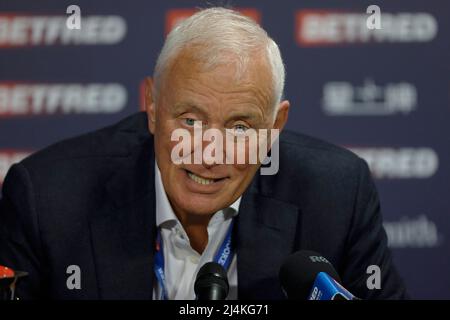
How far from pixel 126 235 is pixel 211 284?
23.1 inches

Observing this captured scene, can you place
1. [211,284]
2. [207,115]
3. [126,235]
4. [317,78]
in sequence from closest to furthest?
[211,284]
[207,115]
[126,235]
[317,78]

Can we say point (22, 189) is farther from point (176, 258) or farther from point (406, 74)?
point (406, 74)

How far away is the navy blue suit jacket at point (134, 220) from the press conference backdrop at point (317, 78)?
660 mm

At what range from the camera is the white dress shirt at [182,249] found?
1842mm

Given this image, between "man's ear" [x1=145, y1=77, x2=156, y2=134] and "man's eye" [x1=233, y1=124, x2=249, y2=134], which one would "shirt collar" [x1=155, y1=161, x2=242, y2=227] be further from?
"man's eye" [x1=233, y1=124, x2=249, y2=134]

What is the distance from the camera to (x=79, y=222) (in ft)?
5.91

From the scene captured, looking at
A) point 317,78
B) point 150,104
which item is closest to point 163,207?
point 150,104

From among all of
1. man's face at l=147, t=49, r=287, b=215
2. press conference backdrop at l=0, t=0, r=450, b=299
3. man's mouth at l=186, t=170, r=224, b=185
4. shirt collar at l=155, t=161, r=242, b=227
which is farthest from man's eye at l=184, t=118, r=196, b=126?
press conference backdrop at l=0, t=0, r=450, b=299

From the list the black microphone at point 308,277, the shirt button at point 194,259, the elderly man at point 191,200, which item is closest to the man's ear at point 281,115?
the elderly man at point 191,200

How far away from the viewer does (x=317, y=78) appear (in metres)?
2.63

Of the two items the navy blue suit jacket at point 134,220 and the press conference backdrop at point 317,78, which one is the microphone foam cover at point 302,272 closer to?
the navy blue suit jacket at point 134,220

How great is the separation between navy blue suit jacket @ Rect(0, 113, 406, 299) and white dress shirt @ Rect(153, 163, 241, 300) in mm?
28

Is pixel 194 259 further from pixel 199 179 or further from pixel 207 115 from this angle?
pixel 207 115

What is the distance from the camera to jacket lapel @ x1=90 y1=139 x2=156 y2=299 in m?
1.75
